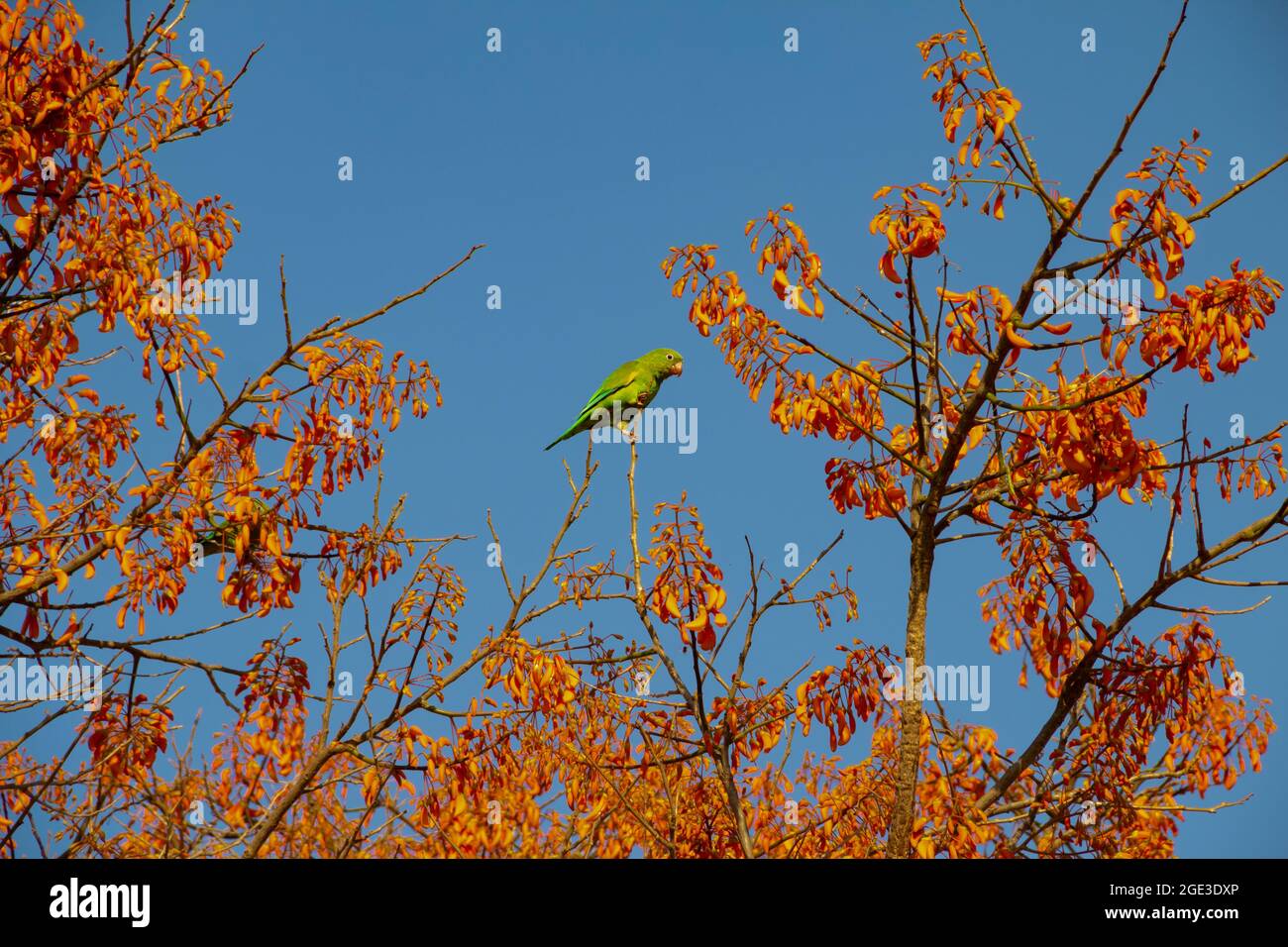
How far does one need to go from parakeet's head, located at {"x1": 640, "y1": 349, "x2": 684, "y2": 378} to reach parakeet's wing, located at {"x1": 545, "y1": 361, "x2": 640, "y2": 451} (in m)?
0.16

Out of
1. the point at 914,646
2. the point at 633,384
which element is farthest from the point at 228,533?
the point at 633,384

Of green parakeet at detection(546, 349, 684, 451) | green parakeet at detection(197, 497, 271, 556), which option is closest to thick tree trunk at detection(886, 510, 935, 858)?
green parakeet at detection(197, 497, 271, 556)

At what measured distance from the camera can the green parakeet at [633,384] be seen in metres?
12.5

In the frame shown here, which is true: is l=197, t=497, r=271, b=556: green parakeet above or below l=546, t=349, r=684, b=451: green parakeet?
below

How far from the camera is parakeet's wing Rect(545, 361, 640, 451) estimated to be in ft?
41.2

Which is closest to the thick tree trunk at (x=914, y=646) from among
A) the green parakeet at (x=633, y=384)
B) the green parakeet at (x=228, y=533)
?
the green parakeet at (x=228, y=533)

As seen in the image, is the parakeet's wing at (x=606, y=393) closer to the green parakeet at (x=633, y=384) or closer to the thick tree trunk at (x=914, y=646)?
the green parakeet at (x=633, y=384)

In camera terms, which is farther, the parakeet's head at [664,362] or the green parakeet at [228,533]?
the parakeet's head at [664,362]

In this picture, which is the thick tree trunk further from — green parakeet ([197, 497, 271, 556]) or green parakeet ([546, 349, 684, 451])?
green parakeet ([546, 349, 684, 451])

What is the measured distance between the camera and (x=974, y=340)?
20.0ft

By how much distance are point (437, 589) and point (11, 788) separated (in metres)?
2.52

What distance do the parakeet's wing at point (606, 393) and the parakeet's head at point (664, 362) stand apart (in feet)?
0.53

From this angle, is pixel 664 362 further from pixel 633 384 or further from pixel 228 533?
pixel 228 533
